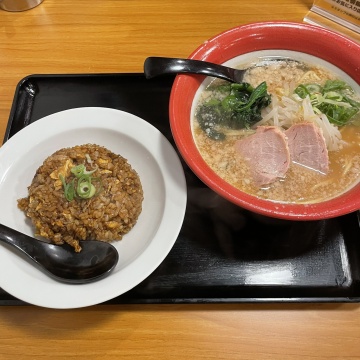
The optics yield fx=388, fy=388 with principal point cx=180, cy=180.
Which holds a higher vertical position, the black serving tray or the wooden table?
the black serving tray

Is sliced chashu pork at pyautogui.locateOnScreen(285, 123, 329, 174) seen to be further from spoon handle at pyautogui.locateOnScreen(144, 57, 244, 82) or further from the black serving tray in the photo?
spoon handle at pyautogui.locateOnScreen(144, 57, 244, 82)

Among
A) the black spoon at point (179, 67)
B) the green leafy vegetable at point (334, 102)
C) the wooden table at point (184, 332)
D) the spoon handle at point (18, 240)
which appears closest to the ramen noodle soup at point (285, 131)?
the green leafy vegetable at point (334, 102)

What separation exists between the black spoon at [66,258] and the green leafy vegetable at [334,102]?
0.86m

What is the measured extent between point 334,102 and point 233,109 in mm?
352

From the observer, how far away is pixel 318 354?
3.71 ft

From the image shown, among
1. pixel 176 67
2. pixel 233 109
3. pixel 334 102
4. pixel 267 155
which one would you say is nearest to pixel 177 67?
pixel 176 67

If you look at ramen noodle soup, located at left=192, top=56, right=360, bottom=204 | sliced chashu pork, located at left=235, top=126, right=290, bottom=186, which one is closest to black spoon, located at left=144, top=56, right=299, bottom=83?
ramen noodle soup, located at left=192, top=56, right=360, bottom=204

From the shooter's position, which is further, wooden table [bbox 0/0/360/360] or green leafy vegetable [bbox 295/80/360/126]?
green leafy vegetable [bbox 295/80/360/126]

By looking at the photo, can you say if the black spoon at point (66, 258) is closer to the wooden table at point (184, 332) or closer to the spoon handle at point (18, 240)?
the spoon handle at point (18, 240)

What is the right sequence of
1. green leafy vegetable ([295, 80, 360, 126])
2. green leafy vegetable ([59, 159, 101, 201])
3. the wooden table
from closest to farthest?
the wooden table
green leafy vegetable ([59, 159, 101, 201])
green leafy vegetable ([295, 80, 360, 126])

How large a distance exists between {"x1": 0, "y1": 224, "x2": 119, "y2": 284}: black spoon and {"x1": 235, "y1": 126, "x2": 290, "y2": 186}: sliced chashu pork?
532mm

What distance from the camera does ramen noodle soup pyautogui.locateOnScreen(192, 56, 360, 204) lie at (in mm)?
1274

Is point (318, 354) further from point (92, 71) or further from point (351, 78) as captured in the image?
point (92, 71)

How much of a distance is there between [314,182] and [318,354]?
524mm
